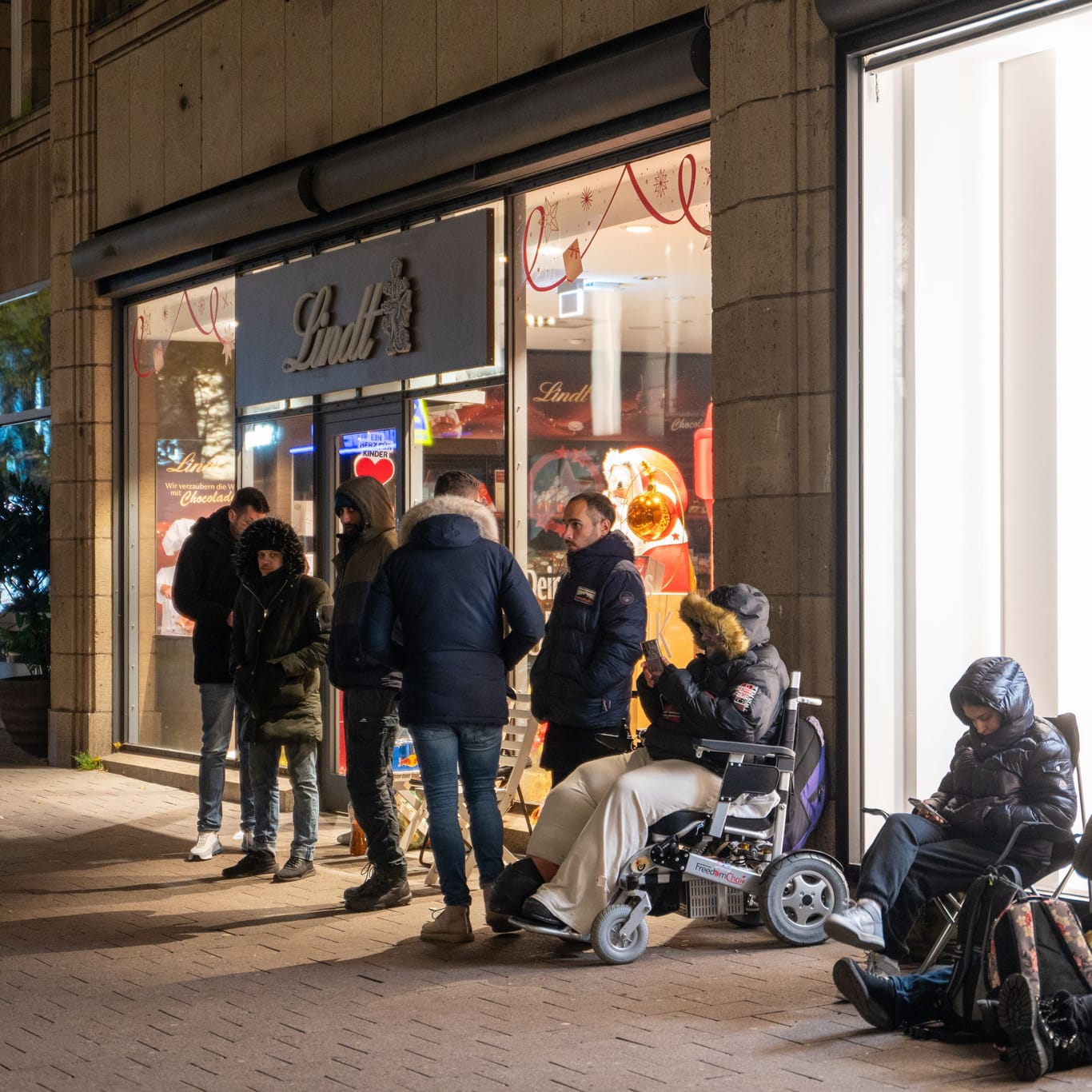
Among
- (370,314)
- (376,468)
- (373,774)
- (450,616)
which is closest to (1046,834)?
(450,616)

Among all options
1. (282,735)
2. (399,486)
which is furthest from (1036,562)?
(399,486)

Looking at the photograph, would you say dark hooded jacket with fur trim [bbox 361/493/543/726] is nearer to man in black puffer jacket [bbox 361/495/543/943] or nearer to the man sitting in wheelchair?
man in black puffer jacket [bbox 361/495/543/943]

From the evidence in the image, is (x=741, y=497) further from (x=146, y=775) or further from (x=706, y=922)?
(x=146, y=775)

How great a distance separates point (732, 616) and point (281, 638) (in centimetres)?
269

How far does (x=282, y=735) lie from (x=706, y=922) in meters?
2.37

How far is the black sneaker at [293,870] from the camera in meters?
8.43

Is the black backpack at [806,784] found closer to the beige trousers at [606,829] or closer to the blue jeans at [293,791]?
the beige trousers at [606,829]

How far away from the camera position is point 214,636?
31.0 ft

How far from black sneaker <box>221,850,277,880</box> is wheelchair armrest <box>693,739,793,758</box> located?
2.92 metres

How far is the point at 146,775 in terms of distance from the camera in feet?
42.4

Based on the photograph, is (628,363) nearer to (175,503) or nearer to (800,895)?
(800,895)

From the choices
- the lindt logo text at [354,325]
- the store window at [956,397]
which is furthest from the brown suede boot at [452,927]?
the lindt logo text at [354,325]

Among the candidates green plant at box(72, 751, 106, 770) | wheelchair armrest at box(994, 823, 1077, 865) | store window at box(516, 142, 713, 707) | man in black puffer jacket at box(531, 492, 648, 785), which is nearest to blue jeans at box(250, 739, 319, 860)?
man in black puffer jacket at box(531, 492, 648, 785)

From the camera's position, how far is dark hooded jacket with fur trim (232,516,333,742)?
8.47 metres
